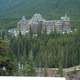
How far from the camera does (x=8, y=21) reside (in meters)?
64.8

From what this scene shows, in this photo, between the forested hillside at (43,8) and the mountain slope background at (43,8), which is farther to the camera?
the forested hillside at (43,8)

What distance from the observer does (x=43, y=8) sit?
254 feet

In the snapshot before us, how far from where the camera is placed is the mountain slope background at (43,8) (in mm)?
71562

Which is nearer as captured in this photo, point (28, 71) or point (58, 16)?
point (28, 71)

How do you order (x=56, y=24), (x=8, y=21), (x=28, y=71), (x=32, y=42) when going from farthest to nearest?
(x=8, y=21)
(x=56, y=24)
(x=32, y=42)
(x=28, y=71)

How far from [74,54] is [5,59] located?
1425cm

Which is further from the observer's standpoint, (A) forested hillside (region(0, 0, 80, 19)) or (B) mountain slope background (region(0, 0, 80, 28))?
(A) forested hillside (region(0, 0, 80, 19))

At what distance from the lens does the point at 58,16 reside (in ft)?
228

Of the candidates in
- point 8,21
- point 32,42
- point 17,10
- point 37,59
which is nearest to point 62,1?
point 17,10

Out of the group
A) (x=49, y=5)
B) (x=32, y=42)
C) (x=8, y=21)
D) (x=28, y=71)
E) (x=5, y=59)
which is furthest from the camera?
(x=49, y=5)

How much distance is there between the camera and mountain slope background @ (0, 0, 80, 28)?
71.6 m

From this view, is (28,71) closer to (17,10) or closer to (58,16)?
(58,16)

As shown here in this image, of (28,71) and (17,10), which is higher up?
(17,10)

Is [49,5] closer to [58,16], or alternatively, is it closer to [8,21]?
[58,16]
